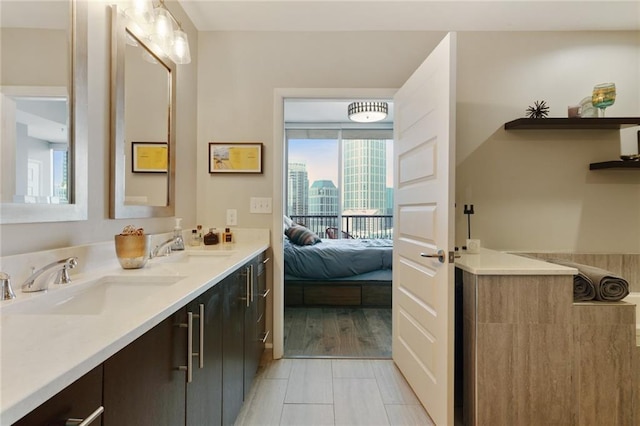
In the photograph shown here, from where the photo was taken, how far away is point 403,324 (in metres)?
2.20

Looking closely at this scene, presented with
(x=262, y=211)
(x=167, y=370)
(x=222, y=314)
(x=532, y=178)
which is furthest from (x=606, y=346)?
(x=262, y=211)

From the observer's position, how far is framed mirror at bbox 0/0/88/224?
973 millimetres

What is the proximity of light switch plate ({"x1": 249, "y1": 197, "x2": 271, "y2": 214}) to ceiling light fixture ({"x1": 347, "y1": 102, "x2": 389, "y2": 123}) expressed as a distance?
7.73 ft

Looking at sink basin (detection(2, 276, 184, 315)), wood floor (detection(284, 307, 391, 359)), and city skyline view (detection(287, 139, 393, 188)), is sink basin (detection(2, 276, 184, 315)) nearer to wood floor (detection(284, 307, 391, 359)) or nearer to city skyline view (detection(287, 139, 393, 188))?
wood floor (detection(284, 307, 391, 359))

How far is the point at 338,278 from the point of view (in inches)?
139

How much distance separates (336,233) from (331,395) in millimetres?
4048

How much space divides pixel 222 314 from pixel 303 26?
A: 2.16 meters

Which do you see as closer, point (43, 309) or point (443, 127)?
point (43, 309)

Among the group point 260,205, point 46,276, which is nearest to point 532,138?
point 260,205

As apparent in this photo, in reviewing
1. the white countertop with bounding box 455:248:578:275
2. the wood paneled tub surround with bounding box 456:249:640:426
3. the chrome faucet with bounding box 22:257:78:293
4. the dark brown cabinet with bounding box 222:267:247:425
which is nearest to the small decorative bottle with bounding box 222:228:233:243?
the dark brown cabinet with bounding box 222:267:247:425

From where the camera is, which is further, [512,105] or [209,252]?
[512,105]

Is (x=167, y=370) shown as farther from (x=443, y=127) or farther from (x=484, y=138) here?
(x=484, y=138)

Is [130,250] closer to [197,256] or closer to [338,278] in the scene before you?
[197,256]

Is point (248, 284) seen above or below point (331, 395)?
above
